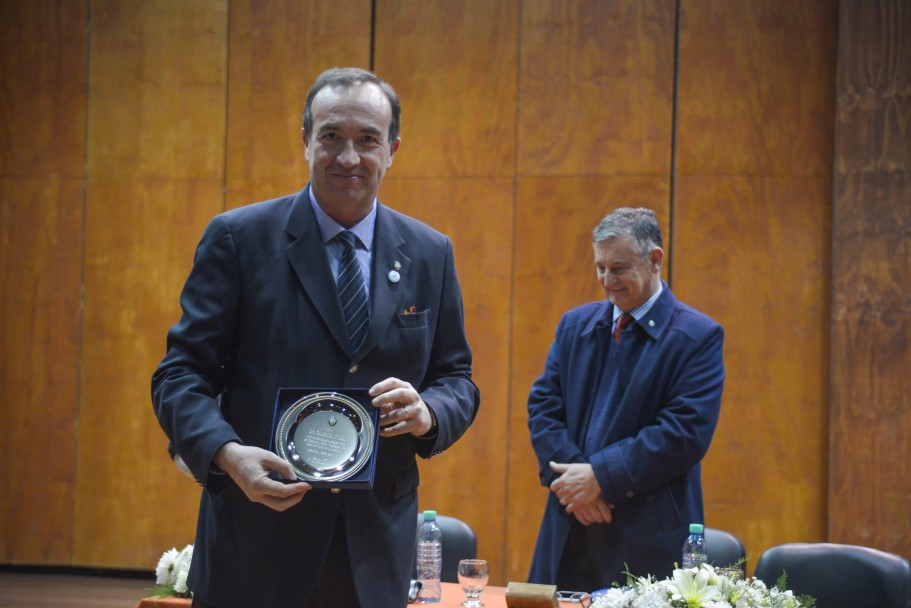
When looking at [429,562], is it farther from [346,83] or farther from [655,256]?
[346,83]

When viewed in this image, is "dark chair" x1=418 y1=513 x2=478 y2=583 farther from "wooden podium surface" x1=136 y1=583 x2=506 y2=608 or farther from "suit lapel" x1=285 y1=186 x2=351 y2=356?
"suit lapel" x1=285 y1=186 x2=351 y2=356

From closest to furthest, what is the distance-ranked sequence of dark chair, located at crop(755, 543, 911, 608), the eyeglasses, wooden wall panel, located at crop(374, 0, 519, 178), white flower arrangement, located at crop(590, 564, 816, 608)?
white flower arrangement, located at crop(590, 564, 816, 608), the eyeglasses, dark chair, located at crop(755, 543, 911, 608), wooden wall panel, located at crop(374, 0, 519, 178)

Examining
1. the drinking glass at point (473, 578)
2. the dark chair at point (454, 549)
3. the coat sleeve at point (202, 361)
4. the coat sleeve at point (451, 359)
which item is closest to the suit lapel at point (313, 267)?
the coat sleeve at point (202, 361)

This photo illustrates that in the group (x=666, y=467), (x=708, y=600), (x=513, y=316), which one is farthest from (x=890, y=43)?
(x=708, y=600)

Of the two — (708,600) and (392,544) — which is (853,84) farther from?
(392,544)

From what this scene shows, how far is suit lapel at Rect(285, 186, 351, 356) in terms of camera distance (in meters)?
1.52

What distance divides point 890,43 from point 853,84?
0.89 ft

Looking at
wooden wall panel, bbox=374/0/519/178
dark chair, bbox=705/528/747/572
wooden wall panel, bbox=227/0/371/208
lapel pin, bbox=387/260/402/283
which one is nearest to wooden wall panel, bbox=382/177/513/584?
wooden wall panel, bbox=374/0/519/178

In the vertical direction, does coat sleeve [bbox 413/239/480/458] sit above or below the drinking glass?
above

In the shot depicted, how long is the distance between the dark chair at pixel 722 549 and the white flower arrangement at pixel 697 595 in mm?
1221

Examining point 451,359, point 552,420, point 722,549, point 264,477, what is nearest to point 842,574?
point 722,549

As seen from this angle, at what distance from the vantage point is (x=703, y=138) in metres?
5.21

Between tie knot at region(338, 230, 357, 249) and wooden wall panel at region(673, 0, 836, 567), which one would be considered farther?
wooden wall panel at region(673, 0, 836, 567)

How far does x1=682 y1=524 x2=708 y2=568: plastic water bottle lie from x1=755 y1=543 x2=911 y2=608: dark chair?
35 cm
